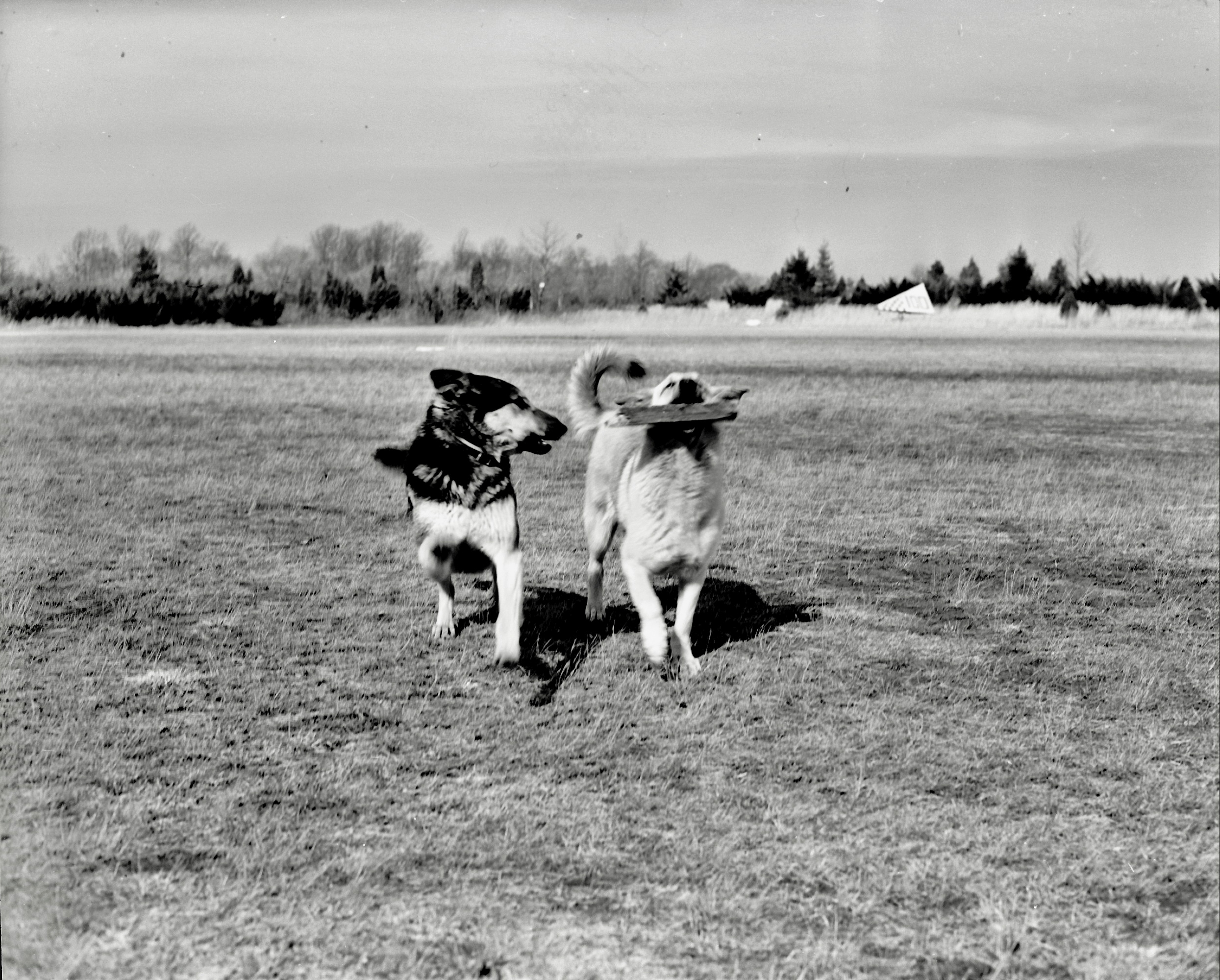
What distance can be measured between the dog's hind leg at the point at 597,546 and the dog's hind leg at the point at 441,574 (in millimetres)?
857

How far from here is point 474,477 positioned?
256 inches

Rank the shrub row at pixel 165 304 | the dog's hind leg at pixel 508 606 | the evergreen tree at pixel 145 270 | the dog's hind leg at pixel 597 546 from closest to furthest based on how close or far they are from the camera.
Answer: the dog's hind leg at pixel 508 606 < the dog's hind leg at pixel 597 546 < the shrub row at pixel 165 304 < the evergreen tree at pixel 145 270

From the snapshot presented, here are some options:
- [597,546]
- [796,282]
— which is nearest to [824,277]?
[796,282]

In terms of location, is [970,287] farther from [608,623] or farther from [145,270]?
[608,623]

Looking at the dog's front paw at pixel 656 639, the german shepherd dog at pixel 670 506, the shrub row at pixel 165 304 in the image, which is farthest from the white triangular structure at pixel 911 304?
the dog's front paw at pixel 656 639

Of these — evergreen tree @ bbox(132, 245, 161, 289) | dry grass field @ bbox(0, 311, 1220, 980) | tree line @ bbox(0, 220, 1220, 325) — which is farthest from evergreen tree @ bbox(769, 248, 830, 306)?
dry grass field @ bbox(0, 311, 1220, 980)

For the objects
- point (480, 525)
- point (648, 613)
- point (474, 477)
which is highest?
point (474, 477)

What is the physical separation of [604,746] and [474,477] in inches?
66.7

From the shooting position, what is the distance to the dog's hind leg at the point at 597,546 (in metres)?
7.48

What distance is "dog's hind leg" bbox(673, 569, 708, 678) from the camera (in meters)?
6.55

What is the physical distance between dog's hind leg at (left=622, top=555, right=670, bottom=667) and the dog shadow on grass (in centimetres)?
45

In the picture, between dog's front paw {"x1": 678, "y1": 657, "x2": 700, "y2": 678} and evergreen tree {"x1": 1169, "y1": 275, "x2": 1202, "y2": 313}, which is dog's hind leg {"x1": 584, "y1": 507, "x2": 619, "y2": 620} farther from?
evergreen tree {"x1": 1169, "y1": 275, "x2": 1202, "y2": 313}

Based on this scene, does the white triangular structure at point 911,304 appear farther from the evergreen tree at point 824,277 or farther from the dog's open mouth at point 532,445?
the dog's open mouth at point 532,445

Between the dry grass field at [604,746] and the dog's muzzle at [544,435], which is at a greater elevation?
the dog's muzzle at [544,435]
